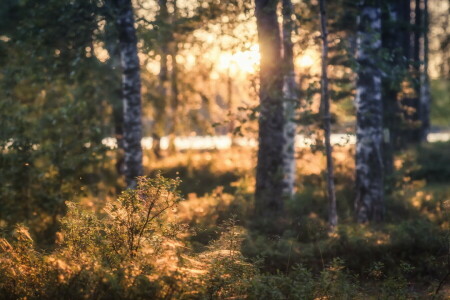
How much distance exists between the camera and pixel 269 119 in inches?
445

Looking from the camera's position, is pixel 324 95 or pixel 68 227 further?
pixel 324 95

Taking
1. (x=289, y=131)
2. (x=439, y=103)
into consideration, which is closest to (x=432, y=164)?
(x=289, y=131)

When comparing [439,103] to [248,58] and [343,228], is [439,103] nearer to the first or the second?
[248,58]

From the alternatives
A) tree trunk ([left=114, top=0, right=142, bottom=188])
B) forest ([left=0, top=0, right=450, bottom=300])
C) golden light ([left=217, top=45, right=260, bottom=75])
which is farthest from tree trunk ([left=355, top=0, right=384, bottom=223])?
tree trunk ([left=114, top=0, right=142, bottom=188])

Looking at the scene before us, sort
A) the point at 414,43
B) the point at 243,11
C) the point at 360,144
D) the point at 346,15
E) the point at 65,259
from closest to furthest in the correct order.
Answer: the point at 65,259 < the point at 243,11 < the point at 360,144 < the point at 346,15 < the point at 414,43

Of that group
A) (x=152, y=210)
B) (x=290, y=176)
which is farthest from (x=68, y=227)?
(x=290, y=176)

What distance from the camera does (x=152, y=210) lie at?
240 inches

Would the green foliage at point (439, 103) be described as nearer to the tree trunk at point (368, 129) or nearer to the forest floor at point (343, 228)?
the forest floor at point (343, 228)

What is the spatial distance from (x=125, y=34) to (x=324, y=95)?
4238 millimetres

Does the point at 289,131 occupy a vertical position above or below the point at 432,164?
above

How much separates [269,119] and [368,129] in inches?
91.7

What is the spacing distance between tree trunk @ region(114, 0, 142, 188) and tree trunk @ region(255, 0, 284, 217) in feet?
8.60

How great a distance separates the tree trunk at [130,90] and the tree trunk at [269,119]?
103 inches

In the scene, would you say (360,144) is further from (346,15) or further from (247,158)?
(247,158)
